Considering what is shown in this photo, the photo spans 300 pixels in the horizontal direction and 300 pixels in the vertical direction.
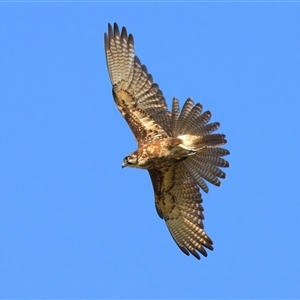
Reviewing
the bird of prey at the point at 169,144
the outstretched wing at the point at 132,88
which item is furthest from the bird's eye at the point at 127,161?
the outstretched wing at the point at 132,88

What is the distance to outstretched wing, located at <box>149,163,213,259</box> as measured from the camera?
1520 centimetres

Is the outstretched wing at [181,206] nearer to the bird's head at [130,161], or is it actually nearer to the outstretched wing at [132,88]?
the outstretched wing at [132,88]

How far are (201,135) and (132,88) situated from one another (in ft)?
5.47

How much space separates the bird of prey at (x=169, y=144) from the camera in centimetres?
1432

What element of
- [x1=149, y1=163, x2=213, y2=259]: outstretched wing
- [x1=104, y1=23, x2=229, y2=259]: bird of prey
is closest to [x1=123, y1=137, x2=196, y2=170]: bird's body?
[x1=104, y1=23, x2=229, y2=259]: bird of prey

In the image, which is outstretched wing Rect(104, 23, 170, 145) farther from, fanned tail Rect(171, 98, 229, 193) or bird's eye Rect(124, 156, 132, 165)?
bird's eye Rect(124, 156, 132, 165)

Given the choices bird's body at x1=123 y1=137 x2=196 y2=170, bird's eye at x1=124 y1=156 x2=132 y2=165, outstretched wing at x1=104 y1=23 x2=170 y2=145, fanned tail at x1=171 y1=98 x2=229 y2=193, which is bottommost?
bird's eye at x1=124 y1=156 x2=132 y2=165

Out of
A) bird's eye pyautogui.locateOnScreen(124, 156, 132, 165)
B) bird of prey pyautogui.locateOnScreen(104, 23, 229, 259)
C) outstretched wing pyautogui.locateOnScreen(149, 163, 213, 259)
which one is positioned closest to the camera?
bird's eye pyautogui.locateOnScreen(124, 156, 132, 165)

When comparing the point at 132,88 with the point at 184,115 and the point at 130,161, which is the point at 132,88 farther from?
the point at 130,161

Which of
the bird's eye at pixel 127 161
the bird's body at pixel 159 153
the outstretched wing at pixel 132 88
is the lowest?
the bird's eye at pixel 127 161

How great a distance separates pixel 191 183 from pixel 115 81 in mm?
2129

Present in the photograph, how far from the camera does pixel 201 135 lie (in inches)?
564

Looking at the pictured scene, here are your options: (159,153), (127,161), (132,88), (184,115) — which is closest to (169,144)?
(159,153)

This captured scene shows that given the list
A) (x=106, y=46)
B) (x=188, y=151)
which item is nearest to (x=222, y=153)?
(x=188, y=151)
